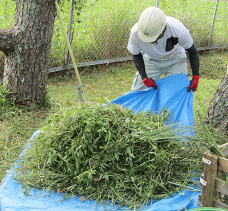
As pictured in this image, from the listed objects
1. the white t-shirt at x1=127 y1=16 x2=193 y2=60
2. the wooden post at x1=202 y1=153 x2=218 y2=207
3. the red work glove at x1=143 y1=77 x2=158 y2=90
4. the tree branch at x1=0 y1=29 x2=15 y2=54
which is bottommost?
the wooden post at x1=202 y1=153 x2=218 y2=207

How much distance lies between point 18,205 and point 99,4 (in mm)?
4773

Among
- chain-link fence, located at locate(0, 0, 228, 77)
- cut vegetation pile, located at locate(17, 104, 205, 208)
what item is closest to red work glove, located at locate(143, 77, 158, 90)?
cut vegetation pile, located at locate(17, 104, 205, 208)

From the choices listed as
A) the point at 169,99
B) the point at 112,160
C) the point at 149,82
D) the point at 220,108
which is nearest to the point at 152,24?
the point at 149,82

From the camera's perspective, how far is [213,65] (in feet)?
22.0

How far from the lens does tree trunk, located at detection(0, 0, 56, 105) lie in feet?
10.9

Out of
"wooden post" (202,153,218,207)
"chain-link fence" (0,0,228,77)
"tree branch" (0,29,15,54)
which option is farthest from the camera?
"chain-link fence" (0,0,228,77)

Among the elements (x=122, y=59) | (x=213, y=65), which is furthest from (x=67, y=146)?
(x=213, y=65)

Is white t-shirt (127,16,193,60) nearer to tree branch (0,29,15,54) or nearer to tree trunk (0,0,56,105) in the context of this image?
tree trunk (0,0,56,105)

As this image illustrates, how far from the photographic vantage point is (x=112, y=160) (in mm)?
2070

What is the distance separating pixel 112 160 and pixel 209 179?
2.38 feet

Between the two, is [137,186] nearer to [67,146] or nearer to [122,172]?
[122,172]

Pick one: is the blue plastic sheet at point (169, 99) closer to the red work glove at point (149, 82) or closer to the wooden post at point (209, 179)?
the red work glove at point (149, 82)

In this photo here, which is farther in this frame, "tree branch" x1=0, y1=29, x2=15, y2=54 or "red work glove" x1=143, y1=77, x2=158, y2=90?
"tree branch" x1=0, y1=29, x2=15, y2=54

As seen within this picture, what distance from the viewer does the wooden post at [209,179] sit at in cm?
170
